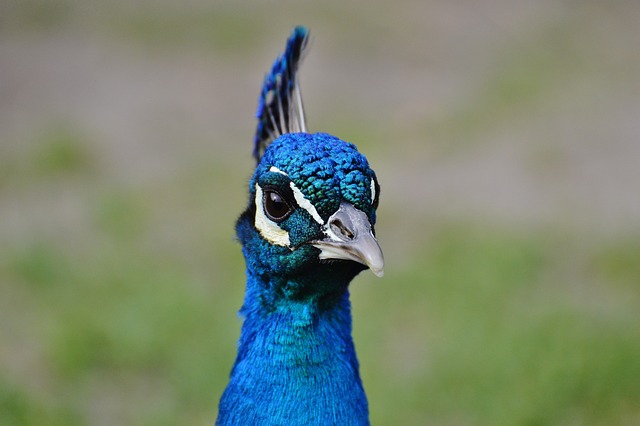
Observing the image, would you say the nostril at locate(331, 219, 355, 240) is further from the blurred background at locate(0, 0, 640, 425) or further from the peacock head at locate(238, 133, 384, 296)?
the blurred background at locate(0, 0, 640, 425)

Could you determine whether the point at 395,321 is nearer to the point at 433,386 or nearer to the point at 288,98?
the point at 433,386

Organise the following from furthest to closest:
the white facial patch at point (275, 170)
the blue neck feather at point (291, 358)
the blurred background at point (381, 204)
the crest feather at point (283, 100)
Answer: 1. the blurred background at point (381, 204)
2. the crest feather at point (283, 100)
3. the blue neck feather at point (291, 358)
4. the white facial patch at point (275, 170)

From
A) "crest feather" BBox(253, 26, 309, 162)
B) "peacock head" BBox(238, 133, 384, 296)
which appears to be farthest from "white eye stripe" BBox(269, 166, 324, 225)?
"crest feather" BBox(253, 26, 309, 162)

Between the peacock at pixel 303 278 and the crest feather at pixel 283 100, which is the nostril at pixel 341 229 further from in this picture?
the crest feather at pixel 283 100

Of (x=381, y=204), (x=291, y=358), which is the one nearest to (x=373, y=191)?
(x=291, y=358)

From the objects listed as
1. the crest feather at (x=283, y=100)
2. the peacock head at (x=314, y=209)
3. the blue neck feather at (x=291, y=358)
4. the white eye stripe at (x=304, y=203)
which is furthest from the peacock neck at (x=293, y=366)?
the crest feather at (x=283, y=100)

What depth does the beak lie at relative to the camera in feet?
4.85

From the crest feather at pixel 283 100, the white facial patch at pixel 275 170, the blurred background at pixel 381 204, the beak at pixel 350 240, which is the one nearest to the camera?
the beak at pixel 350 240

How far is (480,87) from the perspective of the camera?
17.8 ft

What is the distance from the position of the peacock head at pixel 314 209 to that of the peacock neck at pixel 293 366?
11 cm

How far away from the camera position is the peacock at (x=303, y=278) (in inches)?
61.3

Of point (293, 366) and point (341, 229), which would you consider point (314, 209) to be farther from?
point (293, 366)

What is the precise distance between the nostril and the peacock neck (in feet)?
0.73

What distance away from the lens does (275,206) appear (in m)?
1.62
